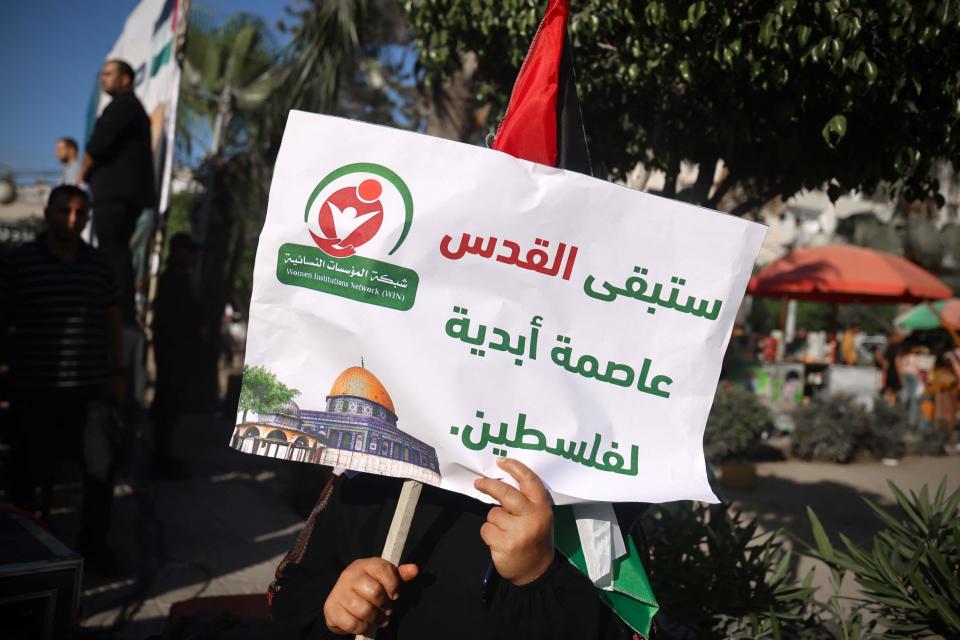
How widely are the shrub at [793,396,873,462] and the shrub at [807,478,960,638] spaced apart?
266 inches

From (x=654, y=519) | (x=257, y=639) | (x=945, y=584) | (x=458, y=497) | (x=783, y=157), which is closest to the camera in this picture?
(x=458, y=497)

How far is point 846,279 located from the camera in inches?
397

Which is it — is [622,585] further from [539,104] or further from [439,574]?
[539,104]

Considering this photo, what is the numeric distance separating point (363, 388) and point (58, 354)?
2.86 metres

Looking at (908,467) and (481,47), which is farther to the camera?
(908,467)

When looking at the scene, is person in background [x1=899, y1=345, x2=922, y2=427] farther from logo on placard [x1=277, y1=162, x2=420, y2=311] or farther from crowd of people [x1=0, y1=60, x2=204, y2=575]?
logo on placard [x1=277, y1=162, x2=420, y2=311]

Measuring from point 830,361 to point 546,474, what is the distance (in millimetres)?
12000

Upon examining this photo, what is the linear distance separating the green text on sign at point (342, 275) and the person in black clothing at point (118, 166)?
431 cm

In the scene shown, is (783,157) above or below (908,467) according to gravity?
above

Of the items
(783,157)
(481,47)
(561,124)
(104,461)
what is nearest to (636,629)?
(561,124)

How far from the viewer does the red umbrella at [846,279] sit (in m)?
9.96

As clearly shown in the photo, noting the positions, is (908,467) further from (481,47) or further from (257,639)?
(257,639)

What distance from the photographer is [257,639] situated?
6.48ft

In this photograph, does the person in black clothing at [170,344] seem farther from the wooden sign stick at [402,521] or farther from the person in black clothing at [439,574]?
the wooden sign stick at [402,521]
